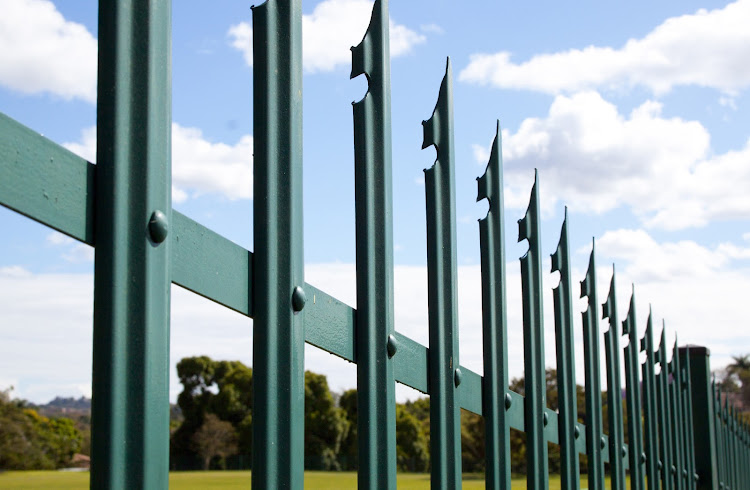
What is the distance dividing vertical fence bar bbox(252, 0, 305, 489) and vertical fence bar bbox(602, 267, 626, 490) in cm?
240

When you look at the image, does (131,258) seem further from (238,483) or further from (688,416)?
(238,483)

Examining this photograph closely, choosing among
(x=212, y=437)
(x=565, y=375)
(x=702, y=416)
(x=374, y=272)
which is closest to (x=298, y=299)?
(x=374, y=272)

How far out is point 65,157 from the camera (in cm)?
115

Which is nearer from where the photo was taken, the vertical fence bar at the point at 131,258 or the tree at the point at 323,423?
the vertical fence bar at the point at 131,258

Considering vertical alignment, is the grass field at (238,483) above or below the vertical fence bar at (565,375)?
below

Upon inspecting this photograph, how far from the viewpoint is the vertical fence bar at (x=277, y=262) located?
1.47m

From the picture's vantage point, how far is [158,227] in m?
1.24

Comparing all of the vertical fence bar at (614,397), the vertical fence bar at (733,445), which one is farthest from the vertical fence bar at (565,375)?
the vertical fence bar at (733,445)

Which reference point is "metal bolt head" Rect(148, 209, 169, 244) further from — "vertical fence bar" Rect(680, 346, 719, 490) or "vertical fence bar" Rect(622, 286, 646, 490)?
"vertical fence bar" Rect(680, 346, 719, 490)

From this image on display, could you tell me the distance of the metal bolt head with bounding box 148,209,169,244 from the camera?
1.24 m

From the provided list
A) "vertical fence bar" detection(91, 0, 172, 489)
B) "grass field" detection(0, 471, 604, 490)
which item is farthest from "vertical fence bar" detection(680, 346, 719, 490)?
"grass field" detection(0, 471, 604, 490)

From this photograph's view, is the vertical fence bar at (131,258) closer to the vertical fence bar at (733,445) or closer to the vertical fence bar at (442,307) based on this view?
the vertical fence bar at (442,307)

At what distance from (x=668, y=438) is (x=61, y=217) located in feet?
13.1

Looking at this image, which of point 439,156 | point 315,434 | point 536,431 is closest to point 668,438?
point 536,431
